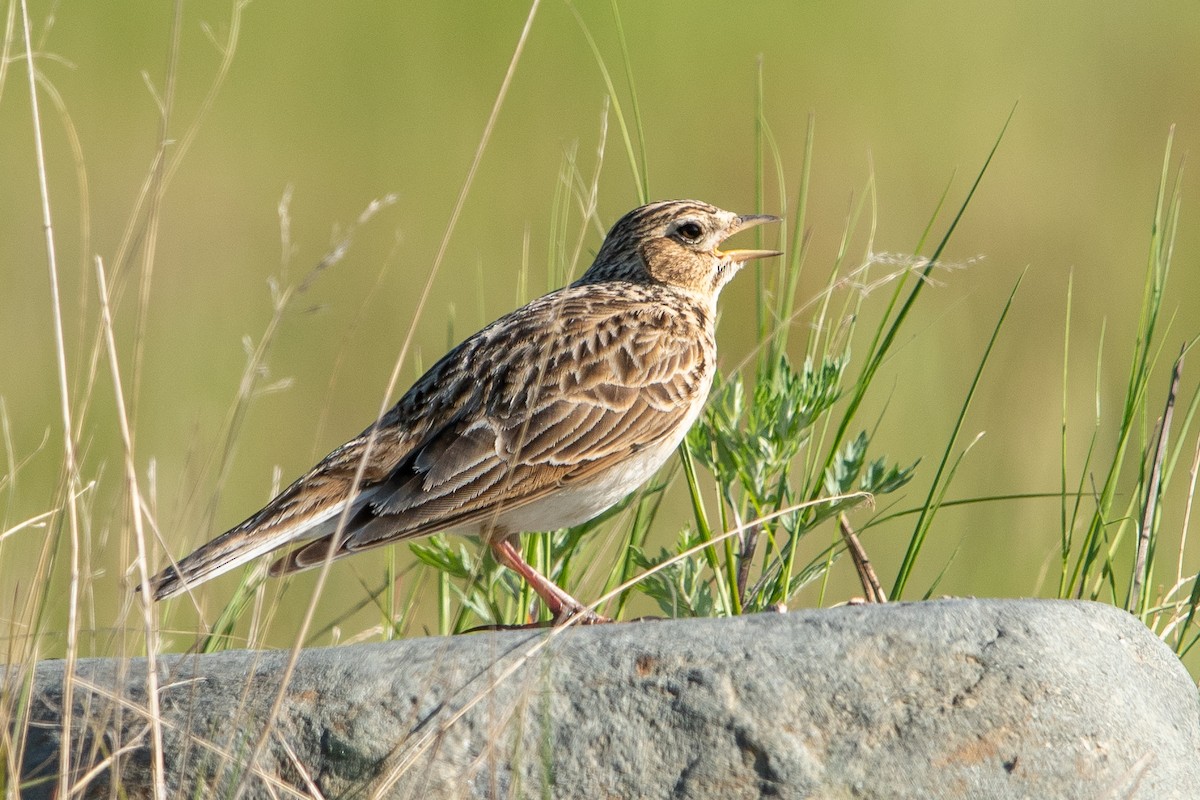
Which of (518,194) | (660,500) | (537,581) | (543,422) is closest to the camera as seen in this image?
(537,581)

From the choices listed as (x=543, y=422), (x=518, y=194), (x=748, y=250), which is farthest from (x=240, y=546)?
(x=518, y=194)

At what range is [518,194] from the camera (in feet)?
42.7

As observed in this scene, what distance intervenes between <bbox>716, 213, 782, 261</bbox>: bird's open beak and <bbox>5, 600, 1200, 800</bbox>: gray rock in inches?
95.9

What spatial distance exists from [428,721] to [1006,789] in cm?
135

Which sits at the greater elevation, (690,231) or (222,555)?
(690,231)

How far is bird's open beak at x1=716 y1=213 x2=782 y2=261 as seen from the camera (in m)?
6.36

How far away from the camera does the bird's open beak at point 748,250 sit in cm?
636

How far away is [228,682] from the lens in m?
4.09

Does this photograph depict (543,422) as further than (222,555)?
Yes

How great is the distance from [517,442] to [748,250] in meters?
1.51

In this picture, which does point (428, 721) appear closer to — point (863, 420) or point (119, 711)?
point (119, 711)

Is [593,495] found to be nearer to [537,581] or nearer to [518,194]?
[537,581]

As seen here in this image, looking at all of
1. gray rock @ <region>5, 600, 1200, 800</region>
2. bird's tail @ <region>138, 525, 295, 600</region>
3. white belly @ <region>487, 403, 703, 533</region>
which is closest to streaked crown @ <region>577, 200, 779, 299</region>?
white belly @ <region>487, 403, 703, 533</region>

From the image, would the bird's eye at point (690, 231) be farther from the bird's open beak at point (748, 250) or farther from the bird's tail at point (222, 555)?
the bird's tail at point (222, 555)
